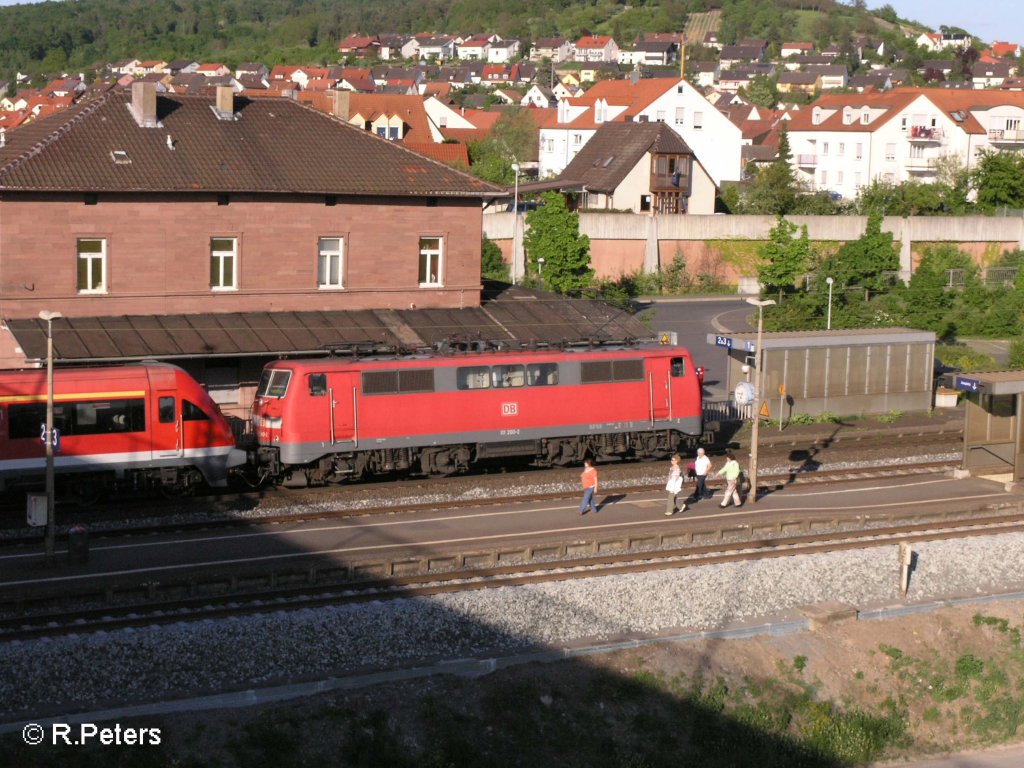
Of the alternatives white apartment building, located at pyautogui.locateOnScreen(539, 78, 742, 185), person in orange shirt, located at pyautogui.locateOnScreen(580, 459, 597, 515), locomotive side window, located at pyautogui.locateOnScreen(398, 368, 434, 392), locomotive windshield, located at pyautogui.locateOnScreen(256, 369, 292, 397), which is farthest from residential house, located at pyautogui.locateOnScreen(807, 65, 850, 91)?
person in orange shirt, located at pyautogui.locateOnScreen(580, 459, 597, 515)

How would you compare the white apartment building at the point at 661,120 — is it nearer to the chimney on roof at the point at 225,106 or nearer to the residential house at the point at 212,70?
the chimney on roof at the point at 225,106

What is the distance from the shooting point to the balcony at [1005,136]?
305ft

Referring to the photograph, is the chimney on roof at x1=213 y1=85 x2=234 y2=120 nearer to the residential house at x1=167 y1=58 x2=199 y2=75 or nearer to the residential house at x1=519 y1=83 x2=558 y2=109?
the residential house at x1=519 y1=83 x2=558 y2=109

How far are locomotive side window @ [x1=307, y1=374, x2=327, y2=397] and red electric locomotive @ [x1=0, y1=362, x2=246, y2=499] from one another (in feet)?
6.39

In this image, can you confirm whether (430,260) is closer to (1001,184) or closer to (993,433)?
(993,433)

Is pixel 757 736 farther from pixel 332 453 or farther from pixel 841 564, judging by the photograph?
pixel 332 453

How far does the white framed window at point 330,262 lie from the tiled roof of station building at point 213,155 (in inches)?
59.4

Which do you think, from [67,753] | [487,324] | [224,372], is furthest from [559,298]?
[67,753]

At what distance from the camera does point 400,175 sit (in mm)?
36719

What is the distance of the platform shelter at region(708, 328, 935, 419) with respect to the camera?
38000mm

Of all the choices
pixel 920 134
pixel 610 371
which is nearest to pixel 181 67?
pixel 920 134

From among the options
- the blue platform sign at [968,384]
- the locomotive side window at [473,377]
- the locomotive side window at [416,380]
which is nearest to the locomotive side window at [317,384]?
the locomotive side window at [416,380]

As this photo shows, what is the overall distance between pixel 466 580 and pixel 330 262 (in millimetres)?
15759

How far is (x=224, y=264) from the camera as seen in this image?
34656 mm
